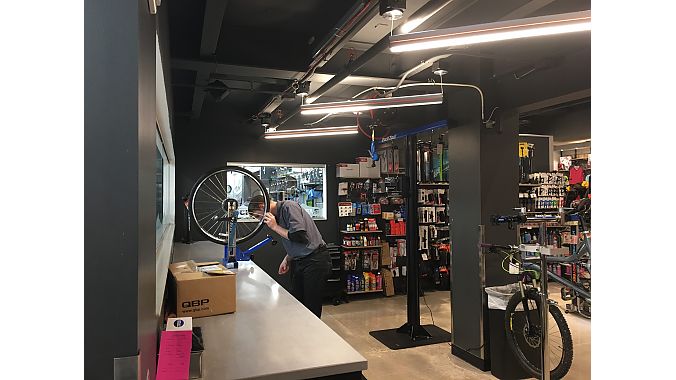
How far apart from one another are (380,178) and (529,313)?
436 centimetres

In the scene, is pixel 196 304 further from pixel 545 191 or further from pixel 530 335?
pixel 545 191

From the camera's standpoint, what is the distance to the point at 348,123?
8.15 m

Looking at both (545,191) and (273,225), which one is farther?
(545,191)

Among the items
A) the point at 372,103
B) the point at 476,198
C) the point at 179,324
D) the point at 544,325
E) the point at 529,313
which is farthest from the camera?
the point at 476,198

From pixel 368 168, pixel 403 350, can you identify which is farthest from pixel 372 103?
pixel 368 168

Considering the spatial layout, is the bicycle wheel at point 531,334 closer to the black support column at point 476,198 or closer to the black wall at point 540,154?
the black support column at point 476,198

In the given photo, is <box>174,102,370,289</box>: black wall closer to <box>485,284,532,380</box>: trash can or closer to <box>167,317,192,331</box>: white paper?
<box>485,284,532,380</box>: trash can

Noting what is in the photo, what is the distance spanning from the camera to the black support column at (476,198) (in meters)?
4.20

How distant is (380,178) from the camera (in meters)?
7.78

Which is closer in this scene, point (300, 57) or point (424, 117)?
point (300, 57)

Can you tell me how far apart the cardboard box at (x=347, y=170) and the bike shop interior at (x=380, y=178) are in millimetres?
39
